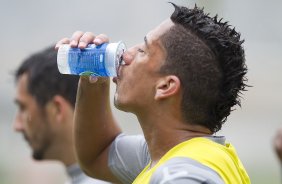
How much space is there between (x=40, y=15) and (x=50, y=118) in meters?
7.36

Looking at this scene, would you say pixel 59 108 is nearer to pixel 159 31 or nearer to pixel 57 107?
pixel 57 107

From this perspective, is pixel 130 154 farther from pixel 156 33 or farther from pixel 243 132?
pixel 243 132

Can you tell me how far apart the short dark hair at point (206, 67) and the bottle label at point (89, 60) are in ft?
0.74

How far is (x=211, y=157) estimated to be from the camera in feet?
9.51

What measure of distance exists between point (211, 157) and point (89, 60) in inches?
24.2

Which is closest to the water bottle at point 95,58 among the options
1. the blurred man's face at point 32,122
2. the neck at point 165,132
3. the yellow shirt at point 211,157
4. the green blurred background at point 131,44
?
the neck at point 165,132

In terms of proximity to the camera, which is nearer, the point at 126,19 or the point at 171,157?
the point at 171,157

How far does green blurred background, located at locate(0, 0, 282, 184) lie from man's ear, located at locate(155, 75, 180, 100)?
705 centimetres

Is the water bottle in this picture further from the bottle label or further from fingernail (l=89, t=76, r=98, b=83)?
fingernail (l=89, t=76, r=98, b=83)

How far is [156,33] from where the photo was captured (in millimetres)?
3215

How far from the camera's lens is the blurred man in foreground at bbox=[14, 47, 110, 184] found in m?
4.69

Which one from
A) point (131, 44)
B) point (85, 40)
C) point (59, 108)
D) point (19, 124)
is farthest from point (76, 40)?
point (131, 44)

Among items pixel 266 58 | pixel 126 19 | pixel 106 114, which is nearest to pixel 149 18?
pixel 126 19

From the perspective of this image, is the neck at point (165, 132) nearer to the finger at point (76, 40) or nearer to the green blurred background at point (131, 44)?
the finger at point (76, 40)
